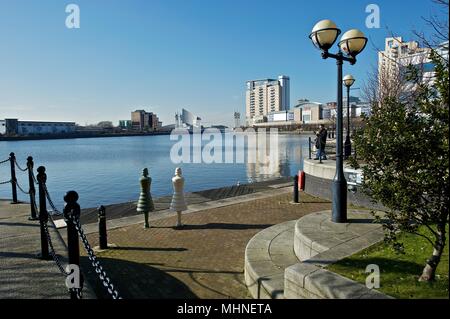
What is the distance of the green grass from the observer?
378 cm

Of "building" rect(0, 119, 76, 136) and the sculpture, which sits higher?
"building" rect(0, 119, 76, 136)

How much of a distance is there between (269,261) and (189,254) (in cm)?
203

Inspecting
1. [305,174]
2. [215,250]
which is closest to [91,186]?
[305,174]

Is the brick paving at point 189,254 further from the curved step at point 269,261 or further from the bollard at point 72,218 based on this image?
the bollard at point 72,218

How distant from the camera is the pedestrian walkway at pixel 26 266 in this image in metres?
4.74

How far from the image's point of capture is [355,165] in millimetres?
5195

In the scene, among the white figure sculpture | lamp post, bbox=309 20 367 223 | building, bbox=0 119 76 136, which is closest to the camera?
lamp post, bbox=309 20 367 223

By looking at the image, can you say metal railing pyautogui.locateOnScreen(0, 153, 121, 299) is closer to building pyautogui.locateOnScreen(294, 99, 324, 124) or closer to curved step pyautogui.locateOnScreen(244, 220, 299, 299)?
curved step pyautogui.locateOnScreen(244, 220, 299, 299)

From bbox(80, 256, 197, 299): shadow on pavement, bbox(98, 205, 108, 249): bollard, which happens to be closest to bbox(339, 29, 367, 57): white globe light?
bbox(80, 256, 197, 299): shadow on pavement

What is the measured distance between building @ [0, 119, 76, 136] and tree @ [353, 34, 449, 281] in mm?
173563

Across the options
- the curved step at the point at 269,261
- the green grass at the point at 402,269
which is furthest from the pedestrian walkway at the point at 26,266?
the green grass at the point at 402,269
